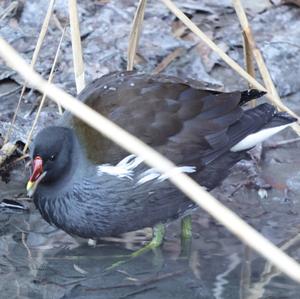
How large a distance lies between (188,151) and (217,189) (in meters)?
0.75

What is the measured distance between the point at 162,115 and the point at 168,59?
186cm

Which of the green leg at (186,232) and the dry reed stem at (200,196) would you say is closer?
the dry reed stem at (200,196)

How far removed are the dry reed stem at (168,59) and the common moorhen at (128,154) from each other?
4.85 ft

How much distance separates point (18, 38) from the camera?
5750 mm

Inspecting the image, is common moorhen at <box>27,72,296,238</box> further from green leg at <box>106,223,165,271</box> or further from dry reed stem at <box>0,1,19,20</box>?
dry reed stem at <box>0,1,19,20</box>

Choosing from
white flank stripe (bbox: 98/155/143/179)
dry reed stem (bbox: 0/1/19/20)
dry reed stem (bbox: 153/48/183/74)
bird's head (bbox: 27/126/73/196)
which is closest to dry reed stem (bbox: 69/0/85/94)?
bird's head (bbox: 27/126/73/196)

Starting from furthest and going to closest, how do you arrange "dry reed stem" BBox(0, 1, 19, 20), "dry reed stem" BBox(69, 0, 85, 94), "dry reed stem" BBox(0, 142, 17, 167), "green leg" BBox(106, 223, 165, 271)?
"dry reed stem" BBox(0, 1, 19, 20), "dry reed stem" BBox(0, 142, 17, 167), "green leg" BBox(106, 223, 165, 271), "dry reed stem" BBox(69, 0, 85, 94)

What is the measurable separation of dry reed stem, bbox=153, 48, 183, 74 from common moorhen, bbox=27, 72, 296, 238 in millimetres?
1478

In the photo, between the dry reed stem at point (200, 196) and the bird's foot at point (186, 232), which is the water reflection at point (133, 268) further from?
the dry reed stem at point (200, 196)

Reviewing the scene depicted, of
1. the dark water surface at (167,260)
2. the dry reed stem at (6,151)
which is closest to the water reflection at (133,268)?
the dark water surface at (167,260)

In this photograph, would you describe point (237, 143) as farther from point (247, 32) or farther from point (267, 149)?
point (267, 149)

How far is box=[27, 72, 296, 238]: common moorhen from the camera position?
3684mm

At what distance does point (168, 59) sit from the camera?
558 centimetres

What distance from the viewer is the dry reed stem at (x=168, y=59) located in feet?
18.0
